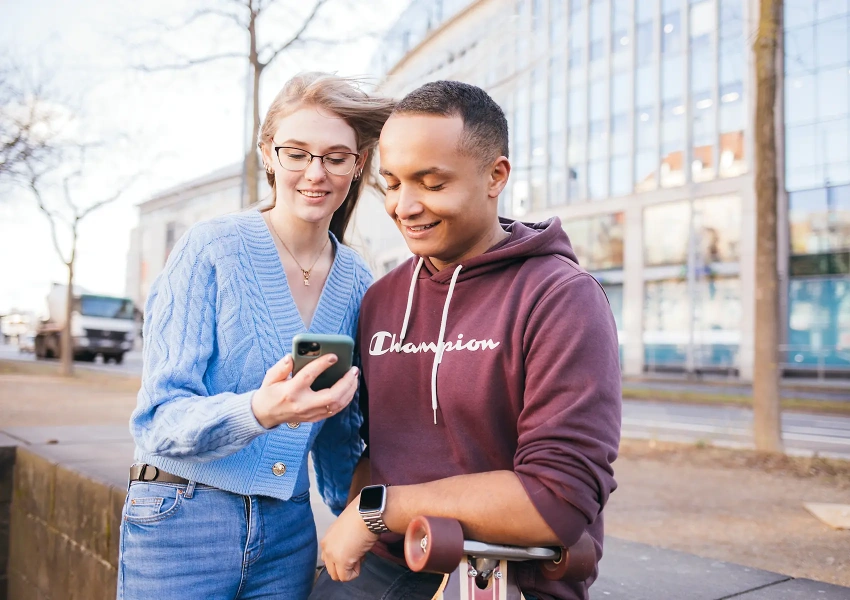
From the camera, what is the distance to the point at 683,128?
3050 cm

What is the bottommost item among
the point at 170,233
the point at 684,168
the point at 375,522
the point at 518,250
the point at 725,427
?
the point at 725,427

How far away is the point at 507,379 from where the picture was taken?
172cm

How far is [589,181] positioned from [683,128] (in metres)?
4.87

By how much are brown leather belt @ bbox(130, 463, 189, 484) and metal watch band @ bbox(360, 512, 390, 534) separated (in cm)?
61

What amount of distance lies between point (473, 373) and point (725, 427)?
40.6ft

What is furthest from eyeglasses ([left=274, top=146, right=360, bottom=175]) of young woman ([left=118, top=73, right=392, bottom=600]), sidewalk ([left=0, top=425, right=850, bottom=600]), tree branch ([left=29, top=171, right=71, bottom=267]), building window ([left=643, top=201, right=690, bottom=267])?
building window ([left=643, top=201, right=690, bottom=267])

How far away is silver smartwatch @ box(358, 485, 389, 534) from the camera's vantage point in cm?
164

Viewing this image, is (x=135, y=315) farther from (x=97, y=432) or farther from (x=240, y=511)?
(x=240, y=511)

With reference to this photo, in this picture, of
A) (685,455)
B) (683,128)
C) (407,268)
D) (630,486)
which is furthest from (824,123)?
(407,268)

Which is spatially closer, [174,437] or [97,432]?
[174,437]

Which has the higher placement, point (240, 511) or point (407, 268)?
point (407, 268)

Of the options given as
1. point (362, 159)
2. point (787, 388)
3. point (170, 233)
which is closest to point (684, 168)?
point (787, 388)

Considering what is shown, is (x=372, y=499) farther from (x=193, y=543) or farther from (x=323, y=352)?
(x=193, y=543)

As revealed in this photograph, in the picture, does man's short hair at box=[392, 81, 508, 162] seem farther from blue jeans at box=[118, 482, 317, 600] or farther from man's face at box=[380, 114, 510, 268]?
blue jeans at box=[118, 482, 317, 600]
